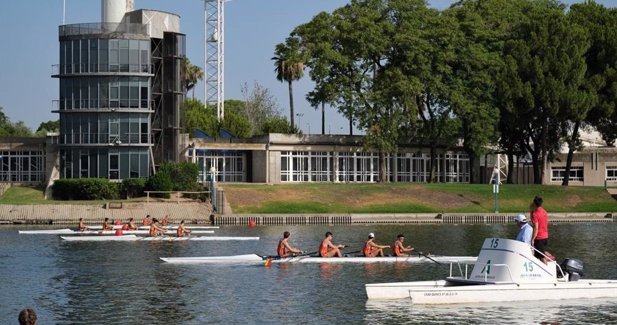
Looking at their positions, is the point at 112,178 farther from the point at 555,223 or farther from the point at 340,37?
the point at 555,223

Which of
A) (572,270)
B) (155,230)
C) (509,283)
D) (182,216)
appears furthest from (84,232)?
(572,270)

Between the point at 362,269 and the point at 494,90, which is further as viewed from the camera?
the point at 494,90

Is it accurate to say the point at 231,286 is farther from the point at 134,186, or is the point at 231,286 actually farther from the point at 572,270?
the point at 134,186

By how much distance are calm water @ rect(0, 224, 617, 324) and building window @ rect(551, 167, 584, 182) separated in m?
45.5

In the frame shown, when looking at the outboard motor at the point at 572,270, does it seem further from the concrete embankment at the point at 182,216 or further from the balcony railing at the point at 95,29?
the balcony railing at the point at 95,29

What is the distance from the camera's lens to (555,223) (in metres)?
79.0

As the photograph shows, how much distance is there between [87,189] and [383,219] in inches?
884

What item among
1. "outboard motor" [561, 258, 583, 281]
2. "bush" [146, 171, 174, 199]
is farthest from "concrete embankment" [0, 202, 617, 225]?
"outboard motor" [561, 258, 583, 281]

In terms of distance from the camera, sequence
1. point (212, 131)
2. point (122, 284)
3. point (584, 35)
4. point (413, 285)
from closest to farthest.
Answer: point (413, 285) < point (122, 284) < point (584, 35) < point (212, 131)

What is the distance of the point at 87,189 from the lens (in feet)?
268

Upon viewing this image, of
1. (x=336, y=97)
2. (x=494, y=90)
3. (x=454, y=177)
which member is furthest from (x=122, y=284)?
(x=454, y=177)

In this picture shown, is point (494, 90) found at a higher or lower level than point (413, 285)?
higher

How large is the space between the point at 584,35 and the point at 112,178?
41.4 metres

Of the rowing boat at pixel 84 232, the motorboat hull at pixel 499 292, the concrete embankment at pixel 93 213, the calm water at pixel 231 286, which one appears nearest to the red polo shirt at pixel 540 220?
the motorboat hull at pixel 499 292
